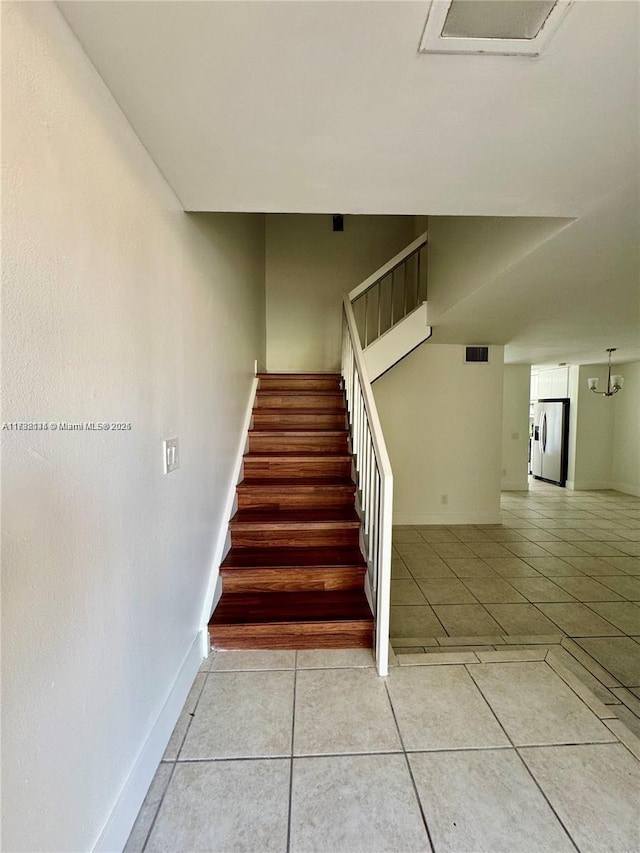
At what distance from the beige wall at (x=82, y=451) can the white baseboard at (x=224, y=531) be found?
0.37m

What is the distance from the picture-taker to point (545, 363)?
648 cm

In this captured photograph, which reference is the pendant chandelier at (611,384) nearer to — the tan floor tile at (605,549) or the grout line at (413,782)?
the tan floor tile at (605,549)

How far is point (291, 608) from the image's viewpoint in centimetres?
208

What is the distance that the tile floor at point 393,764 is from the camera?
1136 millimetres

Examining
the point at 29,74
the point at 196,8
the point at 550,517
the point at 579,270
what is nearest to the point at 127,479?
the point at 29,74

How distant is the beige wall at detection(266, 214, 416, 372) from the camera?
4.66 meters

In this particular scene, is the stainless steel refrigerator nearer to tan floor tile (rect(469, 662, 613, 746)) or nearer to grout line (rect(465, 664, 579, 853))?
tan floor tile (rect(469, 662, 613, 746))

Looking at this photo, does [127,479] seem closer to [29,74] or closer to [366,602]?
[29,74]

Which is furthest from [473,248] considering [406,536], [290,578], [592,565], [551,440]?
[551,440]

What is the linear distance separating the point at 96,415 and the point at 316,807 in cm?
142

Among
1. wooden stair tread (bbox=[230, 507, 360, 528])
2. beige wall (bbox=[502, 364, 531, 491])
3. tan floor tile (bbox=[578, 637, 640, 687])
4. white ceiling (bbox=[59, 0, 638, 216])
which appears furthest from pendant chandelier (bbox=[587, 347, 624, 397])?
white ceiling (bbox=[59, 0, 638, 216])

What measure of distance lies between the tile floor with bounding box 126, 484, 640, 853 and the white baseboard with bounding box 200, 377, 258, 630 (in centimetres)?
26

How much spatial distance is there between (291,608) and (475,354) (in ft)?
12.3

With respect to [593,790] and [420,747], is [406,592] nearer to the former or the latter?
[420,747]
